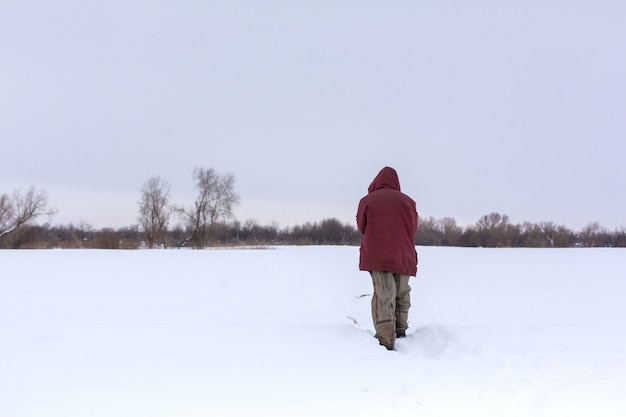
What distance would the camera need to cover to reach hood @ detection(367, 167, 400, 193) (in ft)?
14.1

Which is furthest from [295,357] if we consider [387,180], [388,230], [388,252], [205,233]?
[205,233]

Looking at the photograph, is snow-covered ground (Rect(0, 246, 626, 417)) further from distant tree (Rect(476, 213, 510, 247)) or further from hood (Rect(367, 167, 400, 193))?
distant tree (Rect(476, 213, 510, 247))

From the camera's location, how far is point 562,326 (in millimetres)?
4297

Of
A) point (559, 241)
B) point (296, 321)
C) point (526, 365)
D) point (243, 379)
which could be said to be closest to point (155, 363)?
point (243, 379)

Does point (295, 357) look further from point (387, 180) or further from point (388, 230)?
point (387, 180)

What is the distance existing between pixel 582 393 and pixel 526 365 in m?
0.68

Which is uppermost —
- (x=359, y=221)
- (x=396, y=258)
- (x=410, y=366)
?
(x=359, y=221)

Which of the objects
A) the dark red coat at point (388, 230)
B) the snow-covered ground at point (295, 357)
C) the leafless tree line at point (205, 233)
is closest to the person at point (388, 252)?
the dark red coat at point (388, 230)

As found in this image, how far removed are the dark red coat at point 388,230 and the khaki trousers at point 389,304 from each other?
0.42 ft

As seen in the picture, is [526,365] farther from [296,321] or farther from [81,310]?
[81,310]

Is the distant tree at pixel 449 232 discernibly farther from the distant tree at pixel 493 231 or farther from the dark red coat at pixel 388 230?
the dark red coat at pixel 388 230

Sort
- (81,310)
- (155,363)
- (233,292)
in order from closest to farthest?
(155,363)
(81,310)
(233,292)

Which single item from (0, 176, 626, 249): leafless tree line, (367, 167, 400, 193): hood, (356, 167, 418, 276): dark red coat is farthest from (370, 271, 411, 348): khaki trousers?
(0, 176, 626, 249): leafless tree line

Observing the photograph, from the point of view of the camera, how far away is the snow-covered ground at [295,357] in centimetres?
234
